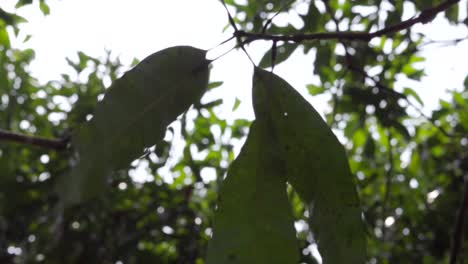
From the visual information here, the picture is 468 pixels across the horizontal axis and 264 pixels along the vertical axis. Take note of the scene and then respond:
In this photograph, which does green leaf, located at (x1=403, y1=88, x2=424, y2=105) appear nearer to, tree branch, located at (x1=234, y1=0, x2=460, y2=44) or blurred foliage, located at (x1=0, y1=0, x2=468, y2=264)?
blurred foliage, located at (x1=0, y1=0, x2=468, y2=264)

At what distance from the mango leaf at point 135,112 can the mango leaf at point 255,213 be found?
13 cm

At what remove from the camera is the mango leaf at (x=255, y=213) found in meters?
0.79

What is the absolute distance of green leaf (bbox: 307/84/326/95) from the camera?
204 cm

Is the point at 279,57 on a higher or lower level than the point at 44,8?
lower

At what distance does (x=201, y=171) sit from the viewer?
7.16 feet

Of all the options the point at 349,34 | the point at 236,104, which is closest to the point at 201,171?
the point at 236,104

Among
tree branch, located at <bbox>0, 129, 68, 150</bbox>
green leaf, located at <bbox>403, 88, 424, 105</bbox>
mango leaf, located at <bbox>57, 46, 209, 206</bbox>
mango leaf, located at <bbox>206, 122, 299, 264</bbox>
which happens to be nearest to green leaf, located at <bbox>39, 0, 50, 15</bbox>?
tree branch, located at <bbox>0, 129, 68, 150</bbox>

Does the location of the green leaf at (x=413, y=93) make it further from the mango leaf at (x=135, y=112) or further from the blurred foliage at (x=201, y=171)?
the mango leaf at (x=135, y=112)

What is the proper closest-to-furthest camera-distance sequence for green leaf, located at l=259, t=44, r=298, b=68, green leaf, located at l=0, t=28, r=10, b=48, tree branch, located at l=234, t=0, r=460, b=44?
tree branch, located at l=234, t=0, r=460, b=44 < green leaf, located at l=259, t=44, r=298, b=68 < green leaf, located at l=0, t=28, r=10, b=48

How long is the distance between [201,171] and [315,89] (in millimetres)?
543

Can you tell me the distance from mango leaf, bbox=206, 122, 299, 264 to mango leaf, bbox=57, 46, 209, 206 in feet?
0.43

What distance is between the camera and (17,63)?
7.36 feet

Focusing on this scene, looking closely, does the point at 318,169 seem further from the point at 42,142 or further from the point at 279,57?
the point at 42,142

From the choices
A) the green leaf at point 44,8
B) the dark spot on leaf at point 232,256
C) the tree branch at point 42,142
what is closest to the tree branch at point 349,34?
the dark spot on leaf at point 232,256
